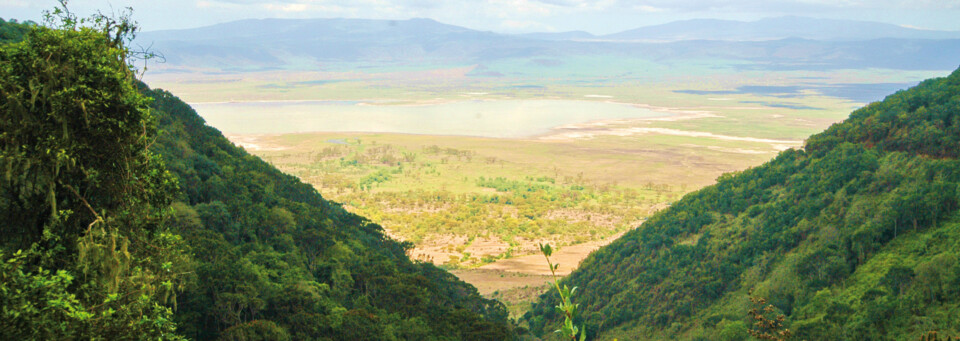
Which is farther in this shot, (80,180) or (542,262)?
(542,262)

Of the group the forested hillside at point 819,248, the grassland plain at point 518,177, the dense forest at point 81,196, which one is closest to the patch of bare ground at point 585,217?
the grassland plain at point 518,177

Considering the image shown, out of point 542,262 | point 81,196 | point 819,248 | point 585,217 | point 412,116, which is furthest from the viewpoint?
point 412,116

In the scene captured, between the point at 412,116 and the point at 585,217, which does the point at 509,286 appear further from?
the point at 412,116

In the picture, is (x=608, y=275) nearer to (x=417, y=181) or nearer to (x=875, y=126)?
(x=875, y=126)

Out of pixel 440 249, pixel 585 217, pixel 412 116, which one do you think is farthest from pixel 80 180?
pixel 412 116


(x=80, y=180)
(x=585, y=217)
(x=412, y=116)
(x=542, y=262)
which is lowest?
(x=542, y=262)
